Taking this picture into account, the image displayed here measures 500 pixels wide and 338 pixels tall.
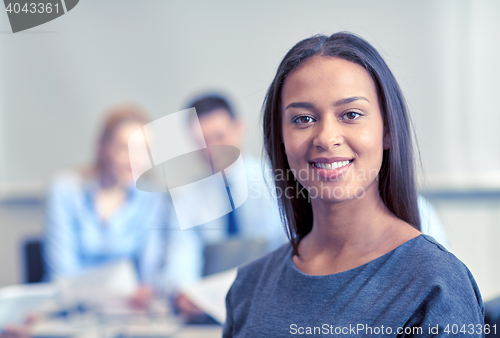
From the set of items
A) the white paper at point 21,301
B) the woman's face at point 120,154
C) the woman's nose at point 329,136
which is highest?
the woman's nose at point 329,136

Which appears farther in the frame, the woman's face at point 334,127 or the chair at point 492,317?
the chair at point 492,317

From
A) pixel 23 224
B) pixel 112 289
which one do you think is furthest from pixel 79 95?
pixel 112 289

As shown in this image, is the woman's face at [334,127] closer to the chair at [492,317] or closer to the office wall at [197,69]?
the chair at [492,317]

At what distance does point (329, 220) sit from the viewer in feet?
1.85

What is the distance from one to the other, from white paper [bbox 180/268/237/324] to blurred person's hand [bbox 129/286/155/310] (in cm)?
13

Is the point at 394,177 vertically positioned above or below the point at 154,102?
below

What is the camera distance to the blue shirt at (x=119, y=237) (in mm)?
1400

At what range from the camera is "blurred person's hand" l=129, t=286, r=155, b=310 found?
1.21 m

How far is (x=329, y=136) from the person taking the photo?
48 cm

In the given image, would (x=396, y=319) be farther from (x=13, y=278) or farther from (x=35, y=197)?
(x=13, y=278)

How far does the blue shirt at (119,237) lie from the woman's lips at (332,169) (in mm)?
931

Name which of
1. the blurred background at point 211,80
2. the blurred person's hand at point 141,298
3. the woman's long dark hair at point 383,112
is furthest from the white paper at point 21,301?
the woman's long dark hair at point 383,112

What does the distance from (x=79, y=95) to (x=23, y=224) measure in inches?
30.7

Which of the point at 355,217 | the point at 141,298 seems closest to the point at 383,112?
the point at 355,217
